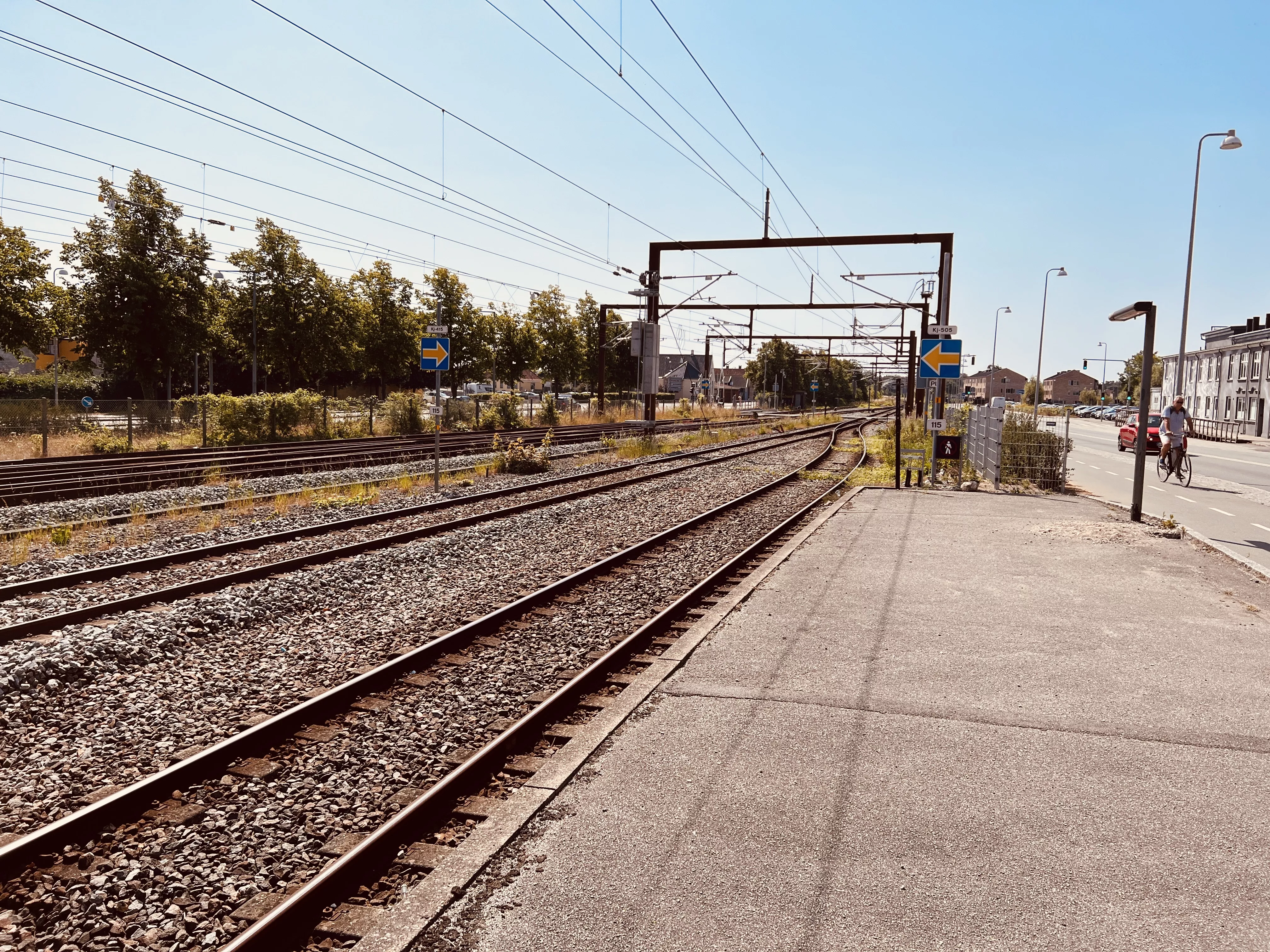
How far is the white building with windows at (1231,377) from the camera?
180 ft

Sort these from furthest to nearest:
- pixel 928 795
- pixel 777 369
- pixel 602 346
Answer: pixel 777 369 < pixel 602 346 < pixel 928 795

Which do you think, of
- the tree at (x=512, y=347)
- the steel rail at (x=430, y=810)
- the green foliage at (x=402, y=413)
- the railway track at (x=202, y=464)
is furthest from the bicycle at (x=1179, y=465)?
the tree at (x=512, y=347)

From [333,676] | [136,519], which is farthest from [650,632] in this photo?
[136,519]

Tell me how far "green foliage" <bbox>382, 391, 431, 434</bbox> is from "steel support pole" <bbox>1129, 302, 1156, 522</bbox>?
26.1 metres

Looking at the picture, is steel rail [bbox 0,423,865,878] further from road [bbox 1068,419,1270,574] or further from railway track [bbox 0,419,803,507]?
railway track [bbox 0,419,803,507]

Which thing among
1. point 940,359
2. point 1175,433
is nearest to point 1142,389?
point 940,359

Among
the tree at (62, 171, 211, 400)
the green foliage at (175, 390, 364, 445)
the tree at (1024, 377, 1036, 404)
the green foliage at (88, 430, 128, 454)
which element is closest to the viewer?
the green foliage at (88, 430, 128, 454)

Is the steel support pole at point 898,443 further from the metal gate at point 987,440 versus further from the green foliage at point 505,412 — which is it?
the green foliage at point 505,412

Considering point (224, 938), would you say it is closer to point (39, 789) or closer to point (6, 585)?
point (39, 789)

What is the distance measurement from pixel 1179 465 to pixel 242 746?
22.3 m

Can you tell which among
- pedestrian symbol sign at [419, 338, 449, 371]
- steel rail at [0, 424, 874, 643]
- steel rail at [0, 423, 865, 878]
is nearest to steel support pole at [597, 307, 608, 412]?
pedestrian symbol sign at [419, 338, 449, 371]

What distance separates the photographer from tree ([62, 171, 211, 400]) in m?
30.5

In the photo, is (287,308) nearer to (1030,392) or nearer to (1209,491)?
(1209,491)

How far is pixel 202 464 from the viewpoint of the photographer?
69.1ft
